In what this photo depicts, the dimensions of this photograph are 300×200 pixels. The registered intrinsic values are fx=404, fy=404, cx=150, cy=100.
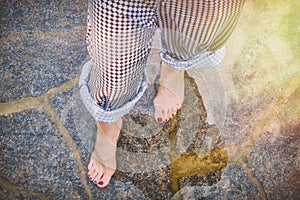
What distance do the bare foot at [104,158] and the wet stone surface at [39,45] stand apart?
38 centimetres

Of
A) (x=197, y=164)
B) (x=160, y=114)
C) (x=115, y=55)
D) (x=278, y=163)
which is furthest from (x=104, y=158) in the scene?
(x=278, y=163)

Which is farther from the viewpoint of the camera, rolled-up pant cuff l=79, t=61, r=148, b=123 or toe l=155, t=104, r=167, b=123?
toe l=155, t=104, r=167, b=123

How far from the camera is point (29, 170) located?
1821mm

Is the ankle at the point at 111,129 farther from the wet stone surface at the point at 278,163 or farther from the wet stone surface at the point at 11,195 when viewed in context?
the wet stone surface at the point at 278,163

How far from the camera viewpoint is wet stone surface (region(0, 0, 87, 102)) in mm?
1987

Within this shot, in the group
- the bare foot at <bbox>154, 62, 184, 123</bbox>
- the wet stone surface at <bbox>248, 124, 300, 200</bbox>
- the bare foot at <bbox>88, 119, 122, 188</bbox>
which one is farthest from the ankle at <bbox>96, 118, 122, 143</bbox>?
the wet stone surface at <bbox>248, 124, 300, 200</bbox>

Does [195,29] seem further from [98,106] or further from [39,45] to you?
[39,45]

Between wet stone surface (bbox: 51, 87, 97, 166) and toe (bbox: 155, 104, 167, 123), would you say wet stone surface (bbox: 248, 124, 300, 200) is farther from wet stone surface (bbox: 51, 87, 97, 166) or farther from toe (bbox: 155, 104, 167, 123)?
wet stone surface (bbox: 51, 87, 97, 166)

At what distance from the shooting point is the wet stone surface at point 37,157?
180cm

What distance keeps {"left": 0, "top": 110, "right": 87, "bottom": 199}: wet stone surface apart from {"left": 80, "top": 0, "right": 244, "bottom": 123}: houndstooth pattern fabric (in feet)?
1.33

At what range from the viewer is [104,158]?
73.2 inches

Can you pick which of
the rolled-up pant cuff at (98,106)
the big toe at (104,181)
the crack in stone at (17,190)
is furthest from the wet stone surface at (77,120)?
the rolled-up pant cuff at (98,106)

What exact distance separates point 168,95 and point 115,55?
78cm

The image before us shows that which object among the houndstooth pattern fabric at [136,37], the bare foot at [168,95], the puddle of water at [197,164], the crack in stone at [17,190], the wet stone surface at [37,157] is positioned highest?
the houndstooth pattern fabric at [136,37]
